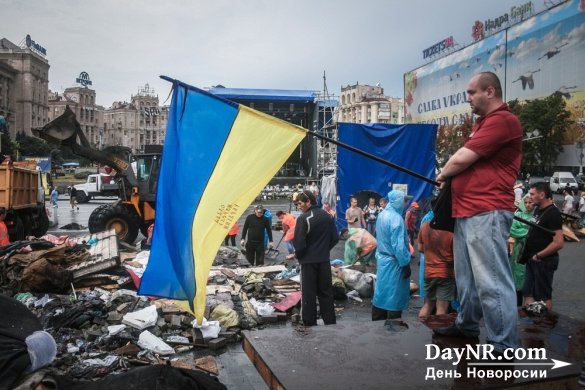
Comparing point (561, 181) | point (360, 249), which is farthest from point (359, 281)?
point (561, 181)

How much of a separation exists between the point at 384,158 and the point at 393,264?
337 inches

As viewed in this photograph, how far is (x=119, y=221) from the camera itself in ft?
46.4

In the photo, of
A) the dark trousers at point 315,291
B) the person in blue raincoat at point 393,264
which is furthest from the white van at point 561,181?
the dark trousers at point 315,291

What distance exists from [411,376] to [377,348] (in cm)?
46

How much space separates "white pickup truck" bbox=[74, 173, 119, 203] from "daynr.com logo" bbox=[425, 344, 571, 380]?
33744mm

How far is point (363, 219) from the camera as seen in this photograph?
41.9 feet

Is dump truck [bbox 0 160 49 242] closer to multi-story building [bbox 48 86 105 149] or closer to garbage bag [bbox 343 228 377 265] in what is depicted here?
garbage bag [bbox 343 228 377 265]

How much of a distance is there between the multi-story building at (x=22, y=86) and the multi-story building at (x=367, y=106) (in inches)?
2833

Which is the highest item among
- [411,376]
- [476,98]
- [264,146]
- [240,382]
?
[476,98]

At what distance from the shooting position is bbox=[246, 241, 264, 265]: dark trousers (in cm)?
1091

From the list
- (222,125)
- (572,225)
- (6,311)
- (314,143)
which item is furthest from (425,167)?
(314,143)

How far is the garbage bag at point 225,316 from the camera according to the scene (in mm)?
6602

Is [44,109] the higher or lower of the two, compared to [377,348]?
higher

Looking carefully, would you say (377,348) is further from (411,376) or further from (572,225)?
(572,225)
